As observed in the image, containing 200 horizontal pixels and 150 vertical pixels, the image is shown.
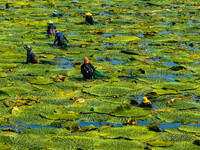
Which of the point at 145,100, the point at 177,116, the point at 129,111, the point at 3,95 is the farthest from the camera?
the point at 3,95

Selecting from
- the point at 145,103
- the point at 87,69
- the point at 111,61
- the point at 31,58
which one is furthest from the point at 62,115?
the point at 111,61

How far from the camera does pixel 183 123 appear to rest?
34.0 ft

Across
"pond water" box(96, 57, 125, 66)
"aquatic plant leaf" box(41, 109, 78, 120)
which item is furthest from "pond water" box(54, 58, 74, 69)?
"aquatic plant leaf" box(41, 109, 78, 120)

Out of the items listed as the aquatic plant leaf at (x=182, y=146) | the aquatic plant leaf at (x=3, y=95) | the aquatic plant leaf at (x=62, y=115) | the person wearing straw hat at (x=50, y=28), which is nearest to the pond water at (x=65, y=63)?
the aquatic plant leaf at (x=3, y=95)

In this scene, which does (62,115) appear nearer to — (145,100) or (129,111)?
(129,111)

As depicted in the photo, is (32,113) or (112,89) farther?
(112,89)

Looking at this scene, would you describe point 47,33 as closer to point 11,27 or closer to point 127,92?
point 11,27

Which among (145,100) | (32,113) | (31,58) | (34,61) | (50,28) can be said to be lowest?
(32,113)

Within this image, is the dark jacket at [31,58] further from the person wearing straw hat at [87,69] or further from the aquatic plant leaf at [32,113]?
the aquatic plant leaf at [32,113]

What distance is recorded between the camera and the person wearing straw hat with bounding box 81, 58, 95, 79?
13.6 meters

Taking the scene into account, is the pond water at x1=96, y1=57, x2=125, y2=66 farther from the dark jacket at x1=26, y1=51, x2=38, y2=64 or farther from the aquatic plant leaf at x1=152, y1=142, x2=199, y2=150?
the aquatic plant leaf at x1=152, y1=142, x2=199, y2=150

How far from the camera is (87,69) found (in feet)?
44.8

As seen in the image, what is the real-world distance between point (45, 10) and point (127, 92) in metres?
16.4

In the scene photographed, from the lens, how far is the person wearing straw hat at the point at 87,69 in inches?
536
